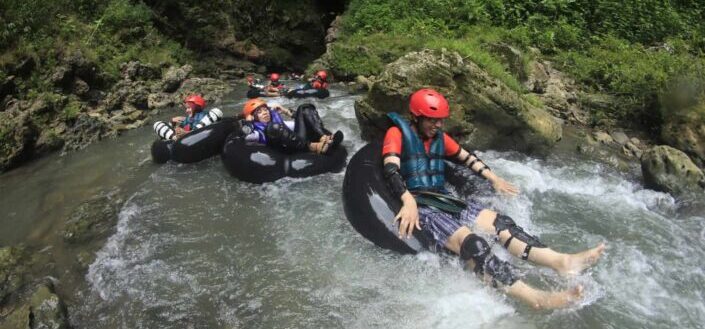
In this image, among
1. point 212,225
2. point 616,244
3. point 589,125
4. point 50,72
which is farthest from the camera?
point 50,72

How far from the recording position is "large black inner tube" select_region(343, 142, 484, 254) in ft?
14.9

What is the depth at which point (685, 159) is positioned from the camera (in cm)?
619

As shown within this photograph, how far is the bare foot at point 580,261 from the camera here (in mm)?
3988

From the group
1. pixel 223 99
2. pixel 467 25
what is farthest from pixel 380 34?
pixel 223 99

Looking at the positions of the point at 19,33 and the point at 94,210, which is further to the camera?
the point at 19,33

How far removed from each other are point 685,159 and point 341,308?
17.6 ft

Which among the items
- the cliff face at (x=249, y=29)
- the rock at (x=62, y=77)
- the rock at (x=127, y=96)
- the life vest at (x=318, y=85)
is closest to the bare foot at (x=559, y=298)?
the life vest at (x=318, y=85)

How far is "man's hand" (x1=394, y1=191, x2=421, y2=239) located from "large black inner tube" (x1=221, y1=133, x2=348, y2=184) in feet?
8.35

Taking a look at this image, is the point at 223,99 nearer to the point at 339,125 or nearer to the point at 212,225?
the point at 339,125

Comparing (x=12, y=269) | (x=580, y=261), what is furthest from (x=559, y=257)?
(x=12, y=269)

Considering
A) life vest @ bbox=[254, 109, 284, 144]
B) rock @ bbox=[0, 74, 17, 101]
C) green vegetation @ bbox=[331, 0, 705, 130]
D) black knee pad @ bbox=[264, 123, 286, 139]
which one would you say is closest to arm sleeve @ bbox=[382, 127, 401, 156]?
black knee pad @ bbox=[264, 123, 286, 139]

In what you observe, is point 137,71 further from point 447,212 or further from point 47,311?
point 447,212

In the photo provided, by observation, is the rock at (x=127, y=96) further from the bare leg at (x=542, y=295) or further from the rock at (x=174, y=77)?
the bare leg at (x=542, y=295)

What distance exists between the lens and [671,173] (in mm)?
6051
